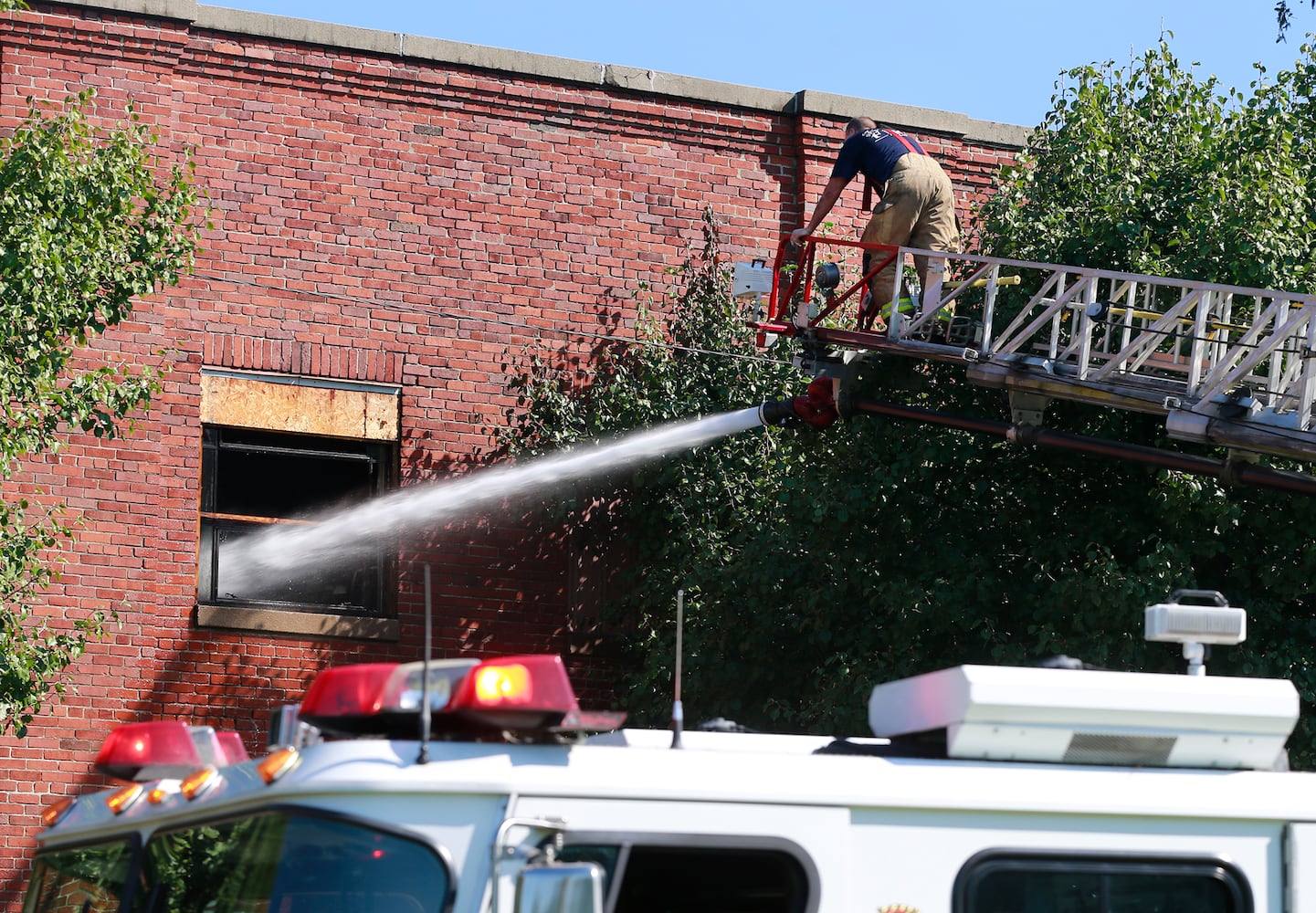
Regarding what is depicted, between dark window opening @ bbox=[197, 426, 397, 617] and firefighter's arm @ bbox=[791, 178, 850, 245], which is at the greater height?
firefighter's arm @ bbox=[791, 178, 850, 245]

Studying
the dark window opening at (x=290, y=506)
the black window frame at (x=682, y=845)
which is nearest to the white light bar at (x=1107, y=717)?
the black window frame at (x=682, y=845)

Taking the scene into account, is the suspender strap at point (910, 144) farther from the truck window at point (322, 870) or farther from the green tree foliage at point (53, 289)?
the truck window at point (322, 870)

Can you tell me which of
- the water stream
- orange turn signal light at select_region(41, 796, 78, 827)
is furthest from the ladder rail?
orange turn signal light at select_region(41, 796, 78, 827)

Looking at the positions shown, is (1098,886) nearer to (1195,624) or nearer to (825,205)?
(1195,624)

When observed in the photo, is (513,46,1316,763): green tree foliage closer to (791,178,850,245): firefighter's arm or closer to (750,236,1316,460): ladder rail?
(750,236,1316,460): ladder rail

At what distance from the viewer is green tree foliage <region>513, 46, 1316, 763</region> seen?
9680mm

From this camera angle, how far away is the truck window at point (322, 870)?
3.27m

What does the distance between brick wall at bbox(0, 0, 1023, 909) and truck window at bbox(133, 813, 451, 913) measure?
360 inches

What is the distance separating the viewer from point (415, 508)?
1302 centimetres

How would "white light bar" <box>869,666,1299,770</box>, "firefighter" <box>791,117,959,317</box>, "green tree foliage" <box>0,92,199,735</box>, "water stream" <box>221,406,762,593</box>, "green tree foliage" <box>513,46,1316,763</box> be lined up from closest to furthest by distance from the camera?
"white light bar" <box>869,666,1299,770</box> < "green tree foliage" <box>0,92,199,735</box> < "green tree foliage" <box>513,46,1316,763</box> < "firefighter" <box>791,117,959,317</box> < "water stream" <box>221,406,762,593</box>

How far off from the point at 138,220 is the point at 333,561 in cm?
394

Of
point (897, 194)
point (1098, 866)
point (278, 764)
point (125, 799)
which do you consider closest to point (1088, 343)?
point (897, 194)

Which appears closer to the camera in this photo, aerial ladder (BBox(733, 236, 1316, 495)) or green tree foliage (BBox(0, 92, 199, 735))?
aerial ladder (BBox(733, 236, 1316, 495))

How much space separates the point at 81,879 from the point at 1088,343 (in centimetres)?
633
